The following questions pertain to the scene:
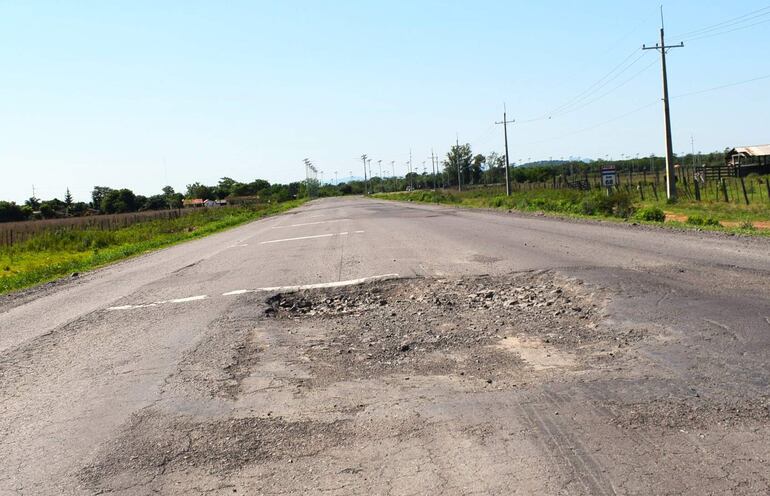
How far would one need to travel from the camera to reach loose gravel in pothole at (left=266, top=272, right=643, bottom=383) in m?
6.08

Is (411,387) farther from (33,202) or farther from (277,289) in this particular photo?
(33,202)

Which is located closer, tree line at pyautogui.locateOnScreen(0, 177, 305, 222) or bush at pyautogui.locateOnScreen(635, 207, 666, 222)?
bush at pyautogui.locateOnScreen(635, 207, 666, 222)

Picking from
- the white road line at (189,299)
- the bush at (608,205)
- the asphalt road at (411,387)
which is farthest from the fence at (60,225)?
the asphalt road at (411,387)

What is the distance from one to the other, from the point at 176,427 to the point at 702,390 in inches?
145

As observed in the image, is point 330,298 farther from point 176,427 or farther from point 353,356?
point 176,427

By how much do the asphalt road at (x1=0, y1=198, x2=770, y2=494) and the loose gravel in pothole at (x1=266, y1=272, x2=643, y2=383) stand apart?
4 centimetres

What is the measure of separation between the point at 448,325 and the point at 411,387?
7.29ft

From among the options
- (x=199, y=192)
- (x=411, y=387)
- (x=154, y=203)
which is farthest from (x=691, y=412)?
(x=199, y=192)

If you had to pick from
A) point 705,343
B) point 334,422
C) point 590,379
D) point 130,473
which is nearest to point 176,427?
point 130,473

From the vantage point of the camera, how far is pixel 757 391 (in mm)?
4699

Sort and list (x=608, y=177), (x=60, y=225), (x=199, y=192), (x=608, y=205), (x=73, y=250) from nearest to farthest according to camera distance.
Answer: (x=608, y=205)
(x=608, y=177)
(x=73, y=250)
(x=60, y=225)
(x=199, y=192)

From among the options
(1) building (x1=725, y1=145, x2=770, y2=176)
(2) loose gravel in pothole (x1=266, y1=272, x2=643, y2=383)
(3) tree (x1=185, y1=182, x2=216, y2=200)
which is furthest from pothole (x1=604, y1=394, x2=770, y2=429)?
(3) tree (x1=185, y1=182, x2=216, y2=200)

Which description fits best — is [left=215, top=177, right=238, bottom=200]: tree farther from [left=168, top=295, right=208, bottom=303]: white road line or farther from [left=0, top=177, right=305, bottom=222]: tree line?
[left=168, top=295, right=208, bottom=303]: white road line

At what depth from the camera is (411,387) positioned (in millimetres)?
5379
